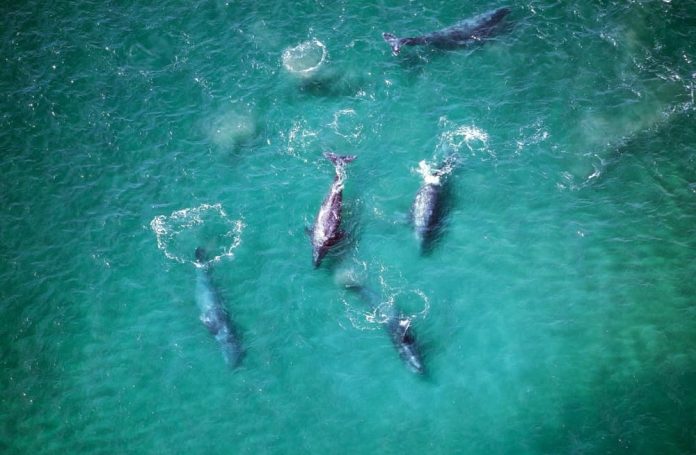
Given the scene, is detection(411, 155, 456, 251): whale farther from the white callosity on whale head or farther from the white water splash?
the white water splash

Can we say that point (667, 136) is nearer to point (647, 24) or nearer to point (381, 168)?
point (647, 24)

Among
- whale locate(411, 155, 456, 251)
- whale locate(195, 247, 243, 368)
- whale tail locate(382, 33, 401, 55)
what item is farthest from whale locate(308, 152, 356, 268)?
whale tail locate(382, 33, 401, 55)

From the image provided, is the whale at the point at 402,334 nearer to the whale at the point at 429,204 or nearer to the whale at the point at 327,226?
the whale at the point at 327,226

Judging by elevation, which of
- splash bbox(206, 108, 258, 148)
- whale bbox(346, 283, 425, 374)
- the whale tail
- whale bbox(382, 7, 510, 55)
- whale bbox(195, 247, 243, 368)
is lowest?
whale bbox(195, 247, 243, 368)

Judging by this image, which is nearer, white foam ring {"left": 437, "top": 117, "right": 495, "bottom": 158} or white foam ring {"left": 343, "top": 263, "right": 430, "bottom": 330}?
white foam ring {"left": 343, "top": 263, "right": 430, "bottom": 330}

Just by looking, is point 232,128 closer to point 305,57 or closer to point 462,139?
point 305,57

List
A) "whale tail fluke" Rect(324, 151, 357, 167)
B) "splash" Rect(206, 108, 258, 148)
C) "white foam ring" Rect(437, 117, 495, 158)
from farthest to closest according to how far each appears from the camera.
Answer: "splash" Rect(206, 108, 258, 148)
"white foam ring" Rect(437, 117, 495, 158)
"whale tail fluke" Rect(324, 151, 357, 167)

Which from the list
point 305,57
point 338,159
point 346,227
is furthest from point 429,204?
point 305,57

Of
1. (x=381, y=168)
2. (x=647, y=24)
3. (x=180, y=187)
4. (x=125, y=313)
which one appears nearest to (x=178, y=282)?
(x=125, y=313)

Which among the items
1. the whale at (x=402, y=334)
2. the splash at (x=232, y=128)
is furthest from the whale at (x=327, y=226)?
the splash at (x=232, y=128)
